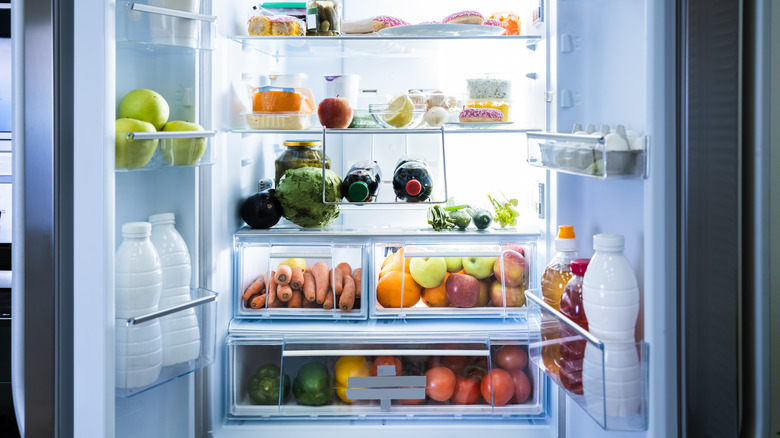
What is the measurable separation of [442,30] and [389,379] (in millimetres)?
980

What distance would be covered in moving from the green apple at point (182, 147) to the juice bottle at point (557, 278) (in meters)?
0.83

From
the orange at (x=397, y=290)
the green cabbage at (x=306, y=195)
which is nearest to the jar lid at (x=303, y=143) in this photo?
the green cabbage at (x=306, y=195)

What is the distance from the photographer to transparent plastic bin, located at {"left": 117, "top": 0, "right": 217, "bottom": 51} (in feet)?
4.58

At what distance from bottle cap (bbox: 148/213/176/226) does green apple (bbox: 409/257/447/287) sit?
2.35 ft

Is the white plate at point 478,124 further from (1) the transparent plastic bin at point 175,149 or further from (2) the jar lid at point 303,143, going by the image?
(1) the transparent plastic bin at point 175,149

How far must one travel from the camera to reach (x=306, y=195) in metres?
1.98

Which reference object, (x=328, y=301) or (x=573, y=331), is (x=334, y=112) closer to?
(x=328, y=301)

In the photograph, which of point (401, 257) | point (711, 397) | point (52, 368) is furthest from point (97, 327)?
point (711, 397)

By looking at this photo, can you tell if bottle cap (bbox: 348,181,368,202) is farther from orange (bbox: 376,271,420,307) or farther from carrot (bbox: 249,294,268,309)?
carrot (bbox: 249,294,268,309)

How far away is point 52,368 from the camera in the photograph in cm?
123

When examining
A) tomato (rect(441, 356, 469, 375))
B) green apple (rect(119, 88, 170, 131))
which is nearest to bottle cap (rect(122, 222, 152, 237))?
green apple (rect(119, 88, 170, 131))

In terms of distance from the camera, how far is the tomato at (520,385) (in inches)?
75.7

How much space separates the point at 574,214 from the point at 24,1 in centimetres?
126

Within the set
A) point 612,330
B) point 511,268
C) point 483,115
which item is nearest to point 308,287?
point 511,268
